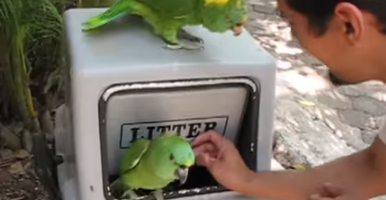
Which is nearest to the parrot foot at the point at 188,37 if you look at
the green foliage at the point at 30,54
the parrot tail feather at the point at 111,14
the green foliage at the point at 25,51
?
the parrot tail feather at the point at 111,14

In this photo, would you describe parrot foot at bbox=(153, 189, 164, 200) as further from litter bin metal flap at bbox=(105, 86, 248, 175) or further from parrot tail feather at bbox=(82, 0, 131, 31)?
parrot tail feather at bbox=(82, 0, 131, 31)

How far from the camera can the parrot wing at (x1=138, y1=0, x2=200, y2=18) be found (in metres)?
1.18

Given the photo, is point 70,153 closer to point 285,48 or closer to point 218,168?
point 218,168

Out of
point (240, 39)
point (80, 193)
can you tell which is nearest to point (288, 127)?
point (240, 39)

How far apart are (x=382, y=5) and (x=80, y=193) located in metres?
0.58

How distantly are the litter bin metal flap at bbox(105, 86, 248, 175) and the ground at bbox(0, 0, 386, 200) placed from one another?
56 centimetres

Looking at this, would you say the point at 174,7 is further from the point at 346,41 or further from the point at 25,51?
the point at 25,51

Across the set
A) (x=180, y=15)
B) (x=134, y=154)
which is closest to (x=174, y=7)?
(x=180, y=15)

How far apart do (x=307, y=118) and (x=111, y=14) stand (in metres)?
1.16

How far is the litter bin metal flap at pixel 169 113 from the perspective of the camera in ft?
3.95

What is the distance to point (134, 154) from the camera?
1180 millimetres

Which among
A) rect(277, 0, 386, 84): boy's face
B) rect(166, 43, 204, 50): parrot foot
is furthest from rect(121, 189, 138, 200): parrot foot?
rect(277, 0, 386, 84): boy's face

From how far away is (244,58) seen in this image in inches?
48.3

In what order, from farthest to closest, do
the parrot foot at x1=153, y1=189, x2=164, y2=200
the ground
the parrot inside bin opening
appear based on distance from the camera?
the ground, the parrot foot at x1=153, y1=189, x2=164, y2=200, the parrot inside bin opening
